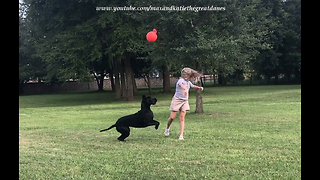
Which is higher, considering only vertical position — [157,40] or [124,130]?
[157,40]

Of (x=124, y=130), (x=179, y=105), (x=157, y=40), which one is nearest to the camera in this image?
(x=124, y=130)

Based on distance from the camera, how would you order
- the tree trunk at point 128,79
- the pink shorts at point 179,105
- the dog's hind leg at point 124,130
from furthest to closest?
the tree trunk at point 128,79
the pink shorts at point 179,105
the dog's hind leg at point 124,130

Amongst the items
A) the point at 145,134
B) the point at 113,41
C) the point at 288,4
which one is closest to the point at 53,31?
the point at 113,41

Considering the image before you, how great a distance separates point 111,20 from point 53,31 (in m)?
6.54

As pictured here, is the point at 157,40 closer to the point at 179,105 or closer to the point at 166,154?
the point at 179,105

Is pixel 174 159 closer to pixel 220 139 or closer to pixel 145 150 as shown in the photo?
pixel 145 150

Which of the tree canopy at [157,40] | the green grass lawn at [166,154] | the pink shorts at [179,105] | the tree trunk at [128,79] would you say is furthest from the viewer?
the tree trunk at [128,79]

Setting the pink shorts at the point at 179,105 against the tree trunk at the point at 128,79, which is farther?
the tree trunk at the point at 128,79

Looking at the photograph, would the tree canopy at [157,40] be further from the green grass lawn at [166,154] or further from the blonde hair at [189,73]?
the blonde hair at [189,73]

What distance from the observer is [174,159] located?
22.5 feet

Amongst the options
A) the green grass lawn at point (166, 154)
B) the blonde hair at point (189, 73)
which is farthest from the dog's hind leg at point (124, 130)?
the blonde hair at point (189, 73)

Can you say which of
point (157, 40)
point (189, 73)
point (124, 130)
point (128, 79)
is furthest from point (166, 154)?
point (128, 79)

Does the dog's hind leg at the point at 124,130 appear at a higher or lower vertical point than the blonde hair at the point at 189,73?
lower

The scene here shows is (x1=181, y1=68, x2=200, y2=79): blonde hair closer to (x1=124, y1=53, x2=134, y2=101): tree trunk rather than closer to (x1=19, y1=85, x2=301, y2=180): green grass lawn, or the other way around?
(x1=19, y1=85, x2=301, y2=180): green grass lawn
